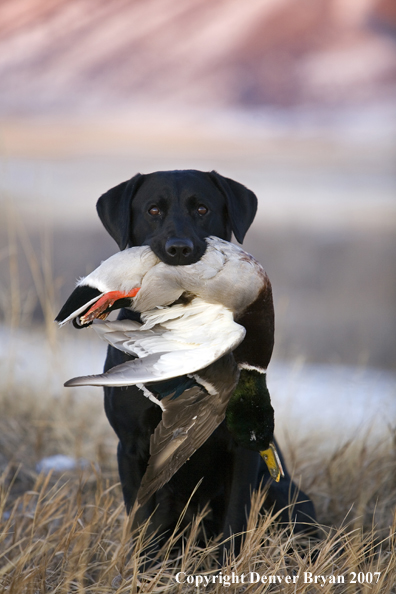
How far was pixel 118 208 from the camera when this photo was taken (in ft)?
7.77

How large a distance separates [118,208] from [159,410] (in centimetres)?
84

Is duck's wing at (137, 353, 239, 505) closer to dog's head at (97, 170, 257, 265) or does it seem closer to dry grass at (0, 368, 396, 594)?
dry grass at (0, 368, 396, 594)

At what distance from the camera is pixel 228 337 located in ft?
5.31

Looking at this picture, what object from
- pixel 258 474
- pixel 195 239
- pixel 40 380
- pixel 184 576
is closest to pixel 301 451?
pixel 258 474

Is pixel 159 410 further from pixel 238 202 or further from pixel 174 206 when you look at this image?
pixel 238 202

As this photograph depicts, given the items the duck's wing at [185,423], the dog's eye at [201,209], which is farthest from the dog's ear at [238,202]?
the duck's wing at [185,423]

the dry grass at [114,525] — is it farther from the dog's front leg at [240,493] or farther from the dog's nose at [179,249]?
the dog's nose at [179,249]

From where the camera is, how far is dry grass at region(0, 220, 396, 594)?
1840 mm

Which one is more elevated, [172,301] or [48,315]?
[172,301]

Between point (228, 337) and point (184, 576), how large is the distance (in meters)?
0.84

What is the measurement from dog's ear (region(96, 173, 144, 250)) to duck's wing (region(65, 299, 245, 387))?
1.88ft

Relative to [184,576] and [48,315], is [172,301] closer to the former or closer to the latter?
[184,576]

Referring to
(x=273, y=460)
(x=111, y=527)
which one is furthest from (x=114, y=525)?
(x=273, y=460)

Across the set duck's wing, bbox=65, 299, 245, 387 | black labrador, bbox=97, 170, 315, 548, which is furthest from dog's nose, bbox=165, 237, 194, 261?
duck's wing, bbox=65, 299, 245, 387
